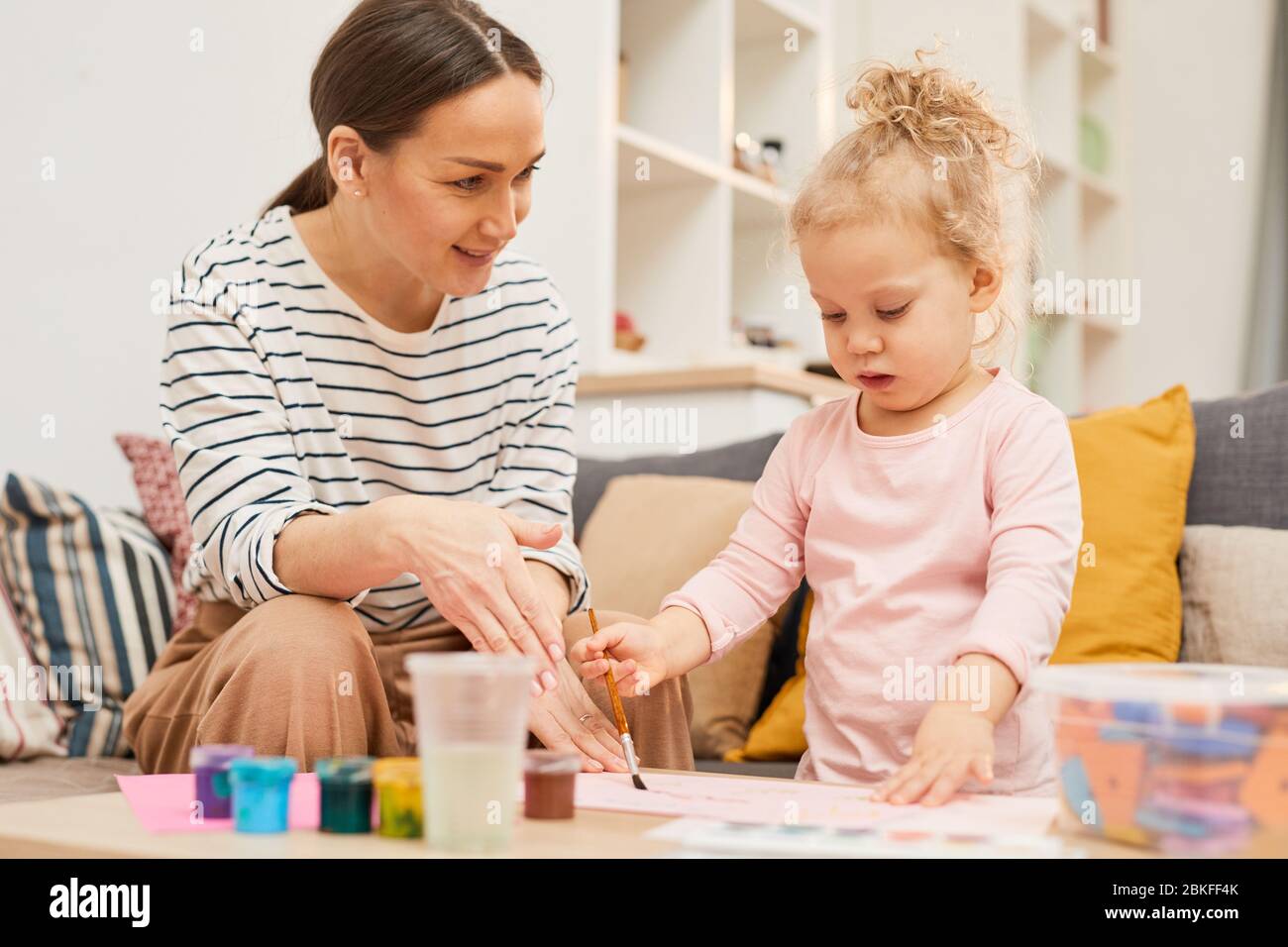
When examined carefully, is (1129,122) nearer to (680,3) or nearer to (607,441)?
(680,3)

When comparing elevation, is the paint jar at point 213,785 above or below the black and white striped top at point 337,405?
below

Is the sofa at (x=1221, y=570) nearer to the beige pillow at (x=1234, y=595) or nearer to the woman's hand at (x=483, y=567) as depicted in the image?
the beige pillow at (x=1234, y=595)

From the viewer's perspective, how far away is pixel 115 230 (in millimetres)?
2303

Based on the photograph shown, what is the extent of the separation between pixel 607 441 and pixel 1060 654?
133 cm

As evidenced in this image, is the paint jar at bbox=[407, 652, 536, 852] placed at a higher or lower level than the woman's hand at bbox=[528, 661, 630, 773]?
higher

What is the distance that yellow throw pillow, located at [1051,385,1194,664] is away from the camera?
1630 millimetres

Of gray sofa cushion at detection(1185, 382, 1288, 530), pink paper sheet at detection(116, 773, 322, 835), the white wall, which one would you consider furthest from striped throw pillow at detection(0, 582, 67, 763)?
gray sofa cushion at detection(1185, 382, 1288, 530)

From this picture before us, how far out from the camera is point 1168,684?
0.72 m

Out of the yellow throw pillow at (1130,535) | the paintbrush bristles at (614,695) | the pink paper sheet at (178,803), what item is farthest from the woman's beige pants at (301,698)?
the yellow throw pillow at (1130,535)

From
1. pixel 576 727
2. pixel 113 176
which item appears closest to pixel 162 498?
pixel 113 176

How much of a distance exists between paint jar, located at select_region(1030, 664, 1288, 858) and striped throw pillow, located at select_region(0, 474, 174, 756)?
1530mm

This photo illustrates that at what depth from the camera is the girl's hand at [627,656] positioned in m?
1.07

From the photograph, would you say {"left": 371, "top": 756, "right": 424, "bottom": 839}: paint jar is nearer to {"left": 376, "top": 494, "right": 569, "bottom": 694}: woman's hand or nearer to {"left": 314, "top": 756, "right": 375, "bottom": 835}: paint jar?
{"left": 314, "top": 756, "right": 375, "bottom": 835}: paint jar
